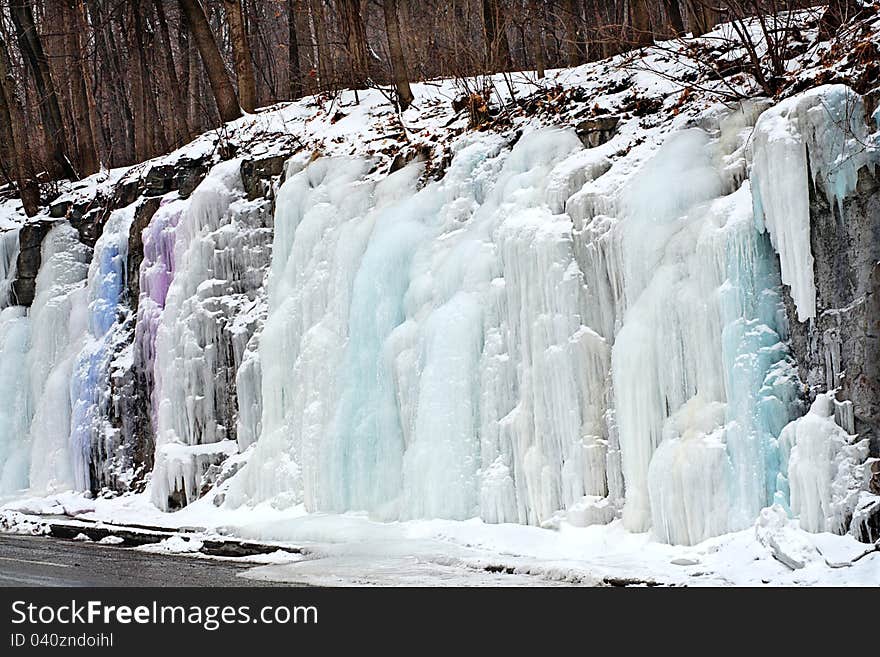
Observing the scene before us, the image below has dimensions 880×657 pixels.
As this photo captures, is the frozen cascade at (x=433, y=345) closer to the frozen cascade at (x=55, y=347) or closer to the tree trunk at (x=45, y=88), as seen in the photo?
the frozen cascade at (x=55, y=347)

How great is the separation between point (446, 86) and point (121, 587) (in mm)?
A: 8885

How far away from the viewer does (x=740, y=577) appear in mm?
6797

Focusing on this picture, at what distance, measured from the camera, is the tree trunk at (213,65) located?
16.0 meters

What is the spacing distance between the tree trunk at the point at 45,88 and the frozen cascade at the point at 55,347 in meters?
2.08

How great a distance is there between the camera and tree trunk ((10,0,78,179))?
59.3ft

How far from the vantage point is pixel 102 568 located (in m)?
8.64

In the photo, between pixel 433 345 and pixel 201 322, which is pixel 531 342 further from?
pixel 201 322

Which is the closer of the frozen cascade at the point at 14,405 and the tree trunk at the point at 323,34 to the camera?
the frozen cascade at the point at 14,405

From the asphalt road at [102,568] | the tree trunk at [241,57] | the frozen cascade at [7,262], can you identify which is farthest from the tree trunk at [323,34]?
the asphalt road at [102,568]

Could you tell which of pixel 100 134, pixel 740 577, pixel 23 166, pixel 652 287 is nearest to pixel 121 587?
pixel 740 577

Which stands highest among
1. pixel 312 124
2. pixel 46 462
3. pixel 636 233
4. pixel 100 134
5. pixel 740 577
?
pixel 100 134

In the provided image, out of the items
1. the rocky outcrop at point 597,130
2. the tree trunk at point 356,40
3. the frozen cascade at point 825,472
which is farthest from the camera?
the tree trunk at point 356,40

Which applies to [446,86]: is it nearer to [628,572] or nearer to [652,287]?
[652,287]

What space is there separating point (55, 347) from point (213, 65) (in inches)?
190
